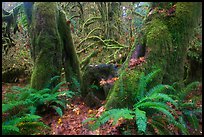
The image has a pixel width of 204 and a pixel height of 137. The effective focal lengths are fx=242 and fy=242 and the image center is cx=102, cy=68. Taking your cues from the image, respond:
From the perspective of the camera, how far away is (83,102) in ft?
23.6

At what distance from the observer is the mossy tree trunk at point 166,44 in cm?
555

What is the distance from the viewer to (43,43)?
6449mm

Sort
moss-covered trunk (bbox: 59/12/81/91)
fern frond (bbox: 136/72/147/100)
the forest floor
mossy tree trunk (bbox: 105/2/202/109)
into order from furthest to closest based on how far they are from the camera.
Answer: moss-covered trunk (bbox: 59/12/81/91)
mossy tree trunk (bbox: 105/2/202/109)
fern frond (bbox: 136/72/147/100)
the forest floor

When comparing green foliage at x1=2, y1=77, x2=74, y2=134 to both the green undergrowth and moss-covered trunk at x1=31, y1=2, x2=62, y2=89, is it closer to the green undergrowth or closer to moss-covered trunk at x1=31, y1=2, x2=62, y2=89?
moss-covered trunk at x1=31, y1=2, x2=62, y2=89

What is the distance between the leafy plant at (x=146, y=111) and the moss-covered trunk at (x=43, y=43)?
2181mm

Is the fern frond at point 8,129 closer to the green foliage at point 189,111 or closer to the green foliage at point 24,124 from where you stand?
the green foliage at point 24,124

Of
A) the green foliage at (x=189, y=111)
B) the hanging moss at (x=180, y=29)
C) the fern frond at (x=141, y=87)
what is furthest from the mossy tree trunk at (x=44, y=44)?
the green foliage at (x=189, y=111)

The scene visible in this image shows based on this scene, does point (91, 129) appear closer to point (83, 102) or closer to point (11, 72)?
point (83, 102)

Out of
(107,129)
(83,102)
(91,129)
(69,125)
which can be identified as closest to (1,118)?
(69,125)

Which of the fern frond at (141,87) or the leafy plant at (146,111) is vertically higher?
the fern frond at (141,87)

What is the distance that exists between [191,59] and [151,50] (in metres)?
3.19

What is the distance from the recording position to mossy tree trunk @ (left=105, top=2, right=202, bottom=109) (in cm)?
555

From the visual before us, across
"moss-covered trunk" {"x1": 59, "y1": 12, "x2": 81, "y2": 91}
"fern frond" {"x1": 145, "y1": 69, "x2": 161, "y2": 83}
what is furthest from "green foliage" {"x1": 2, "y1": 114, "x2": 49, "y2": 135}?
"moss-covered trunk" {"x1": 59, "y1": 12, "x2": 81, "y2": 91}

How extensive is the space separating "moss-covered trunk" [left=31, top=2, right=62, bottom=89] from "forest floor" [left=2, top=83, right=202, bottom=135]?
1003 mm
